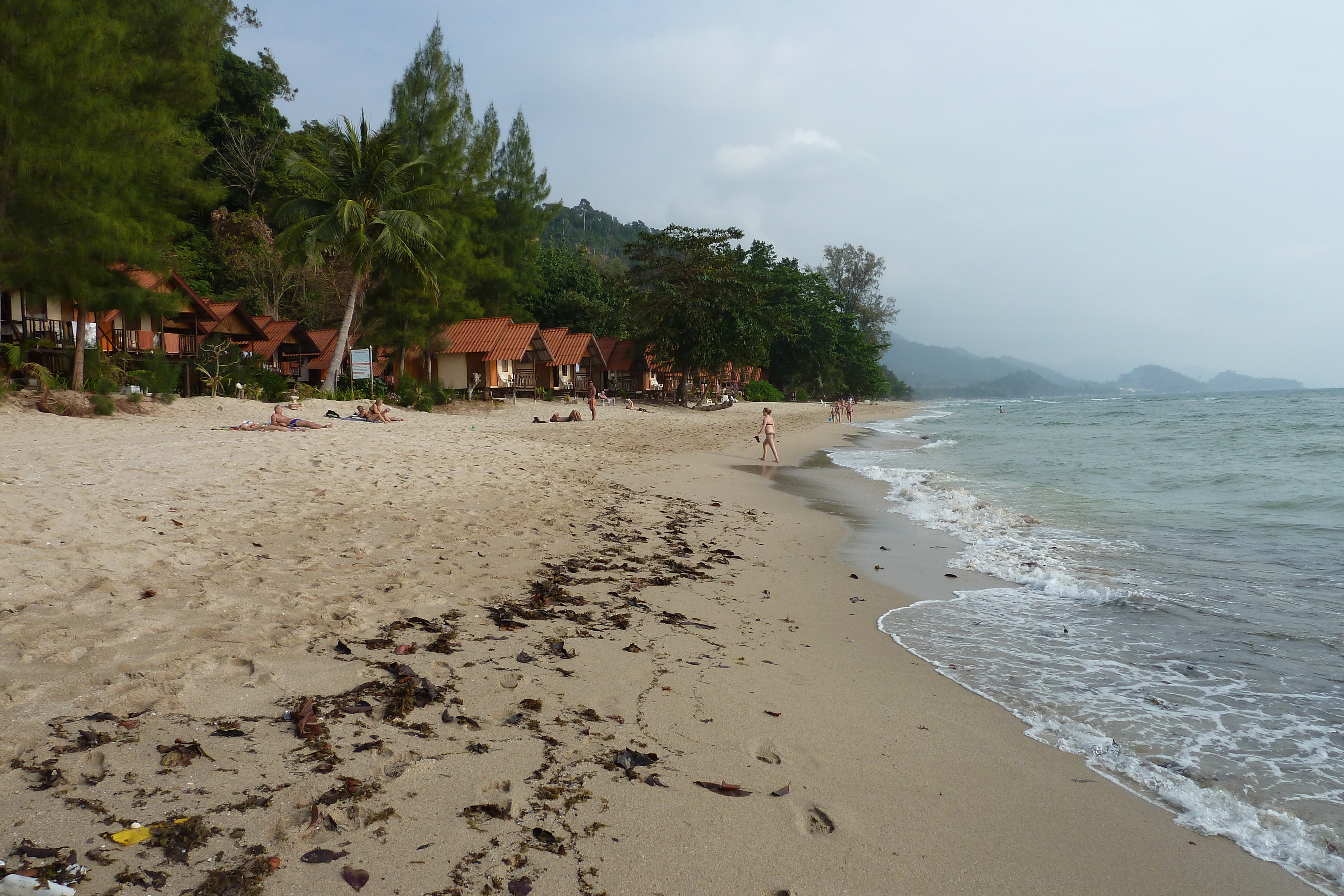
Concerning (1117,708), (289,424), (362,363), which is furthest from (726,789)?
(362,363)

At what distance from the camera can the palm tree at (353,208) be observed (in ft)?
76.3

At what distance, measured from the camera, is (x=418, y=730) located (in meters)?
3.00

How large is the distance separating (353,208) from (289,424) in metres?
11.7

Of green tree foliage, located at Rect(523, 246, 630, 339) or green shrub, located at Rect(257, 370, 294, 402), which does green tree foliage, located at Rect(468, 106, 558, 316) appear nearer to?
green tree foliage, located at Rect(523, 246, 630, 339)

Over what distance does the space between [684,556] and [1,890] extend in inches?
212

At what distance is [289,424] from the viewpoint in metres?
14.2

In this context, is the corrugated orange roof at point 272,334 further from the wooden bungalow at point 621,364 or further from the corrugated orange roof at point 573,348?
the wooden bungalow at point 621,364

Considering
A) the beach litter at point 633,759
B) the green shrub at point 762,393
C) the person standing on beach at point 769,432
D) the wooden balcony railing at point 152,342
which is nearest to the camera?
the beach litter at point 633,759

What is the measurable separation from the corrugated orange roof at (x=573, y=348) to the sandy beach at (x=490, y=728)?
34780mm

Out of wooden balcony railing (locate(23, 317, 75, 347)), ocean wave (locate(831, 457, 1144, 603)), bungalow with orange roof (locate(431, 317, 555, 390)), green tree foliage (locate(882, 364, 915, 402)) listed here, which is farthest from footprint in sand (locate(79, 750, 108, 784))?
green tree foliage (locate(882, 364, 915, 402))

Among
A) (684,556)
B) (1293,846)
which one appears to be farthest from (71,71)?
(1293,846)

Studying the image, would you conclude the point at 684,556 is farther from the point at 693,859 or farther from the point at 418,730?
the point at 693,859

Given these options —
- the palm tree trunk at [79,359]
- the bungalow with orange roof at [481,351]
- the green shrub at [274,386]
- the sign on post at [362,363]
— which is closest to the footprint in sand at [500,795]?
the palm tree trunk at [79,359]

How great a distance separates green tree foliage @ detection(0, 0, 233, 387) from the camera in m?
15.0
